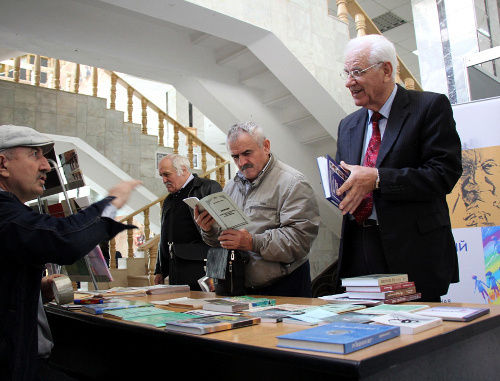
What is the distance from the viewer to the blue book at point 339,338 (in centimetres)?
86

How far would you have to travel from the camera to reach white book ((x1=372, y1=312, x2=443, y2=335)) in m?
1.00

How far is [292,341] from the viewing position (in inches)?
36.5

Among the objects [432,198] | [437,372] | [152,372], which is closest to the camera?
[437,372]

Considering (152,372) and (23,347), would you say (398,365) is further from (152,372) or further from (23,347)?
(23,347)

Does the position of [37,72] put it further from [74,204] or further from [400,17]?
[400,17]

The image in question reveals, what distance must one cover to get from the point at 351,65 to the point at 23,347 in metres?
1.60

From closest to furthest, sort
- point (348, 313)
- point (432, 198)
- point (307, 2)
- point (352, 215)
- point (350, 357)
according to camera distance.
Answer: point (350, 357)
point (348, 313)
point (432, 198)
point (352, 215)
point (307, 2)

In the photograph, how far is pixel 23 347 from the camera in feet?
4.28

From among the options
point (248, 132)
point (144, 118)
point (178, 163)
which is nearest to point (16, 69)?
point (144, 118)

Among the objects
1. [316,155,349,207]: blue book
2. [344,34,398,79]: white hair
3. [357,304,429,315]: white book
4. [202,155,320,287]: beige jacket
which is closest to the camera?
[357,304,429,315]: white book

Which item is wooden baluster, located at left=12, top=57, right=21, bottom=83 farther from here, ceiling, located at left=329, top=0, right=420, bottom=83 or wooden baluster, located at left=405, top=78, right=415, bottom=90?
wooden baluster, located at left=405, top=78, right=415, bottom=90

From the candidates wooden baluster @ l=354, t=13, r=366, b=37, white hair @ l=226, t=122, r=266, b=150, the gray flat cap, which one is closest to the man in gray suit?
white hair @ l=226, t=122, r=266, b=150

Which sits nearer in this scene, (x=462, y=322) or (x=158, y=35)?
(x=462, y=322)

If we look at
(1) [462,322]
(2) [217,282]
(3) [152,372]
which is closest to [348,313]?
(1) [462,322]
